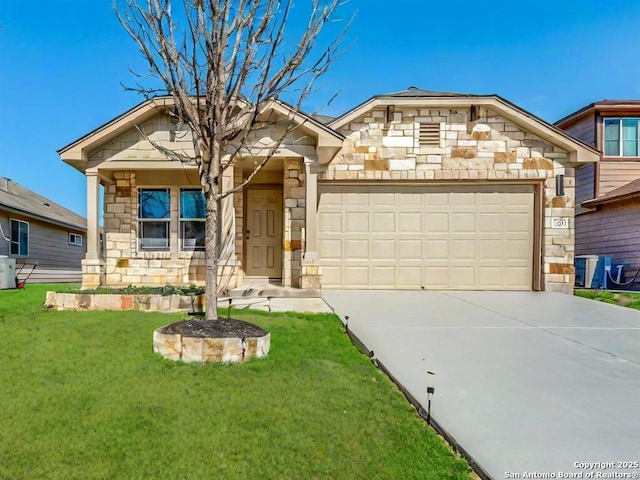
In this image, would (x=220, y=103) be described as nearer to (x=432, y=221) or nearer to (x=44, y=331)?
(x=44, y=331)

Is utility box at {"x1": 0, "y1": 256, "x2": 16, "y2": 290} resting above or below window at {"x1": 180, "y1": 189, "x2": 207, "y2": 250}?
below

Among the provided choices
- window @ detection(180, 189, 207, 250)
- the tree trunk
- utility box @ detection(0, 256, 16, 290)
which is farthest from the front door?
utility box @ detection(0, 256, 16, 290)

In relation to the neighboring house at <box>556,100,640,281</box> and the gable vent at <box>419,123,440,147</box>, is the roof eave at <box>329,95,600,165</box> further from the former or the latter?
the neighboring house at <box>556,100,640,281</box>

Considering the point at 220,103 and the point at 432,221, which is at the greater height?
the point at 220,103

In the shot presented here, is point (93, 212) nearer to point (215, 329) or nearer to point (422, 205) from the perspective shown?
point (215, 329)

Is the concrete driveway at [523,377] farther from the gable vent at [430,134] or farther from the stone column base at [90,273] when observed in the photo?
the stone column base at [90,273]

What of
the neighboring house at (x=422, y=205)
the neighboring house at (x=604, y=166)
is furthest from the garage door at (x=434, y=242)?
the neighboring house at (x=604, y=166)

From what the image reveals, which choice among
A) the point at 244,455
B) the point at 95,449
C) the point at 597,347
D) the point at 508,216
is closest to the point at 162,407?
the point at 95,449

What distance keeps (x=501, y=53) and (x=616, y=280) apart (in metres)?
8.02

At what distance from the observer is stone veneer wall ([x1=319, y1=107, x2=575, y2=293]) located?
8367 millimetres

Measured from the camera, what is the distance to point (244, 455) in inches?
73.0

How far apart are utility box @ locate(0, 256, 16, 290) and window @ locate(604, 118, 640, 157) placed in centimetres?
1975

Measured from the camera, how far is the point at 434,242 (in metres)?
8.48

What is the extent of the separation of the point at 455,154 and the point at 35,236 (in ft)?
53.5
